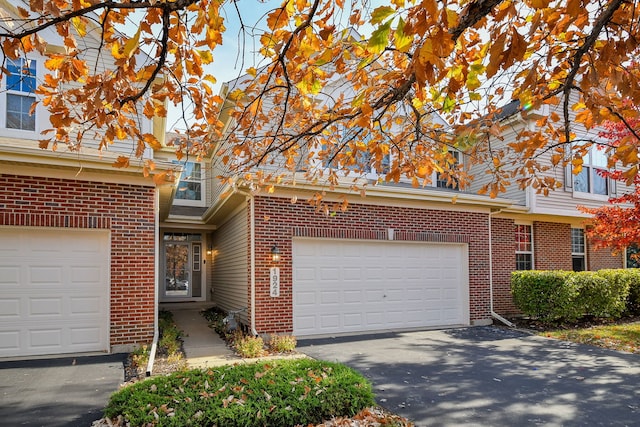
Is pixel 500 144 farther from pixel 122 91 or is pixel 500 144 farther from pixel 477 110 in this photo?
pixel 122 91

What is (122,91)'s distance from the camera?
12.6 feet

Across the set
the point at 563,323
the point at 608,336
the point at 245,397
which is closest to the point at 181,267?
the point at 245,397

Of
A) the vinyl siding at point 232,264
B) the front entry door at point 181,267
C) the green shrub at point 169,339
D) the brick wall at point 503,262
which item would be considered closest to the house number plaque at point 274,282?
the vinyl siding at point 232,264

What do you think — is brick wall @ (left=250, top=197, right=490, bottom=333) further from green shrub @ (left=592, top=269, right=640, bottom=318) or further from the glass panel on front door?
the glass panel on front door

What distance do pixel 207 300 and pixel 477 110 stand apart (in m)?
12.7

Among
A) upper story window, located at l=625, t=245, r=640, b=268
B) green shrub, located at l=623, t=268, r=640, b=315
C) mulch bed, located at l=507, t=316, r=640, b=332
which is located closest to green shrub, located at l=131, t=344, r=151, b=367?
mulch bed, located at l=507, t=316, r=640, b=332

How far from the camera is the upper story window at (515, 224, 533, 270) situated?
13.8 metres

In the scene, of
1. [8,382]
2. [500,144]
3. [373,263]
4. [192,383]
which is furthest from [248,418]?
[500,144]

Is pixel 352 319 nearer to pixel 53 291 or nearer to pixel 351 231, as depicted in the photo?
pixel 351 231

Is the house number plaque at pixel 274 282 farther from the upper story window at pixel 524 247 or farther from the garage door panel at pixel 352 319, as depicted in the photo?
the upper story window at pixel 524 247

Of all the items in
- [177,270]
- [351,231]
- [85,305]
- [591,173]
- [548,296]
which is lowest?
[548,296]

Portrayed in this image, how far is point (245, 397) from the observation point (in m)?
4.45

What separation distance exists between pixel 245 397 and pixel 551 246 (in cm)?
1304

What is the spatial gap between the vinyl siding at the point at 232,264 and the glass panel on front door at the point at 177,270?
3.97 feet
